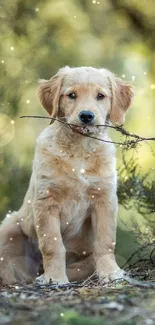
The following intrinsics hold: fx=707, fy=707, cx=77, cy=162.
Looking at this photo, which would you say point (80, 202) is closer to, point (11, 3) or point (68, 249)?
point (68, 249)

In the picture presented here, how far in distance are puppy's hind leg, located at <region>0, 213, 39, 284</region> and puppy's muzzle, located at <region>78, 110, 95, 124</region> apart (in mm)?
1139

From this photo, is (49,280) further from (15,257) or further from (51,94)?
(51,94)

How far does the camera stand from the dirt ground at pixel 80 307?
2398 mm

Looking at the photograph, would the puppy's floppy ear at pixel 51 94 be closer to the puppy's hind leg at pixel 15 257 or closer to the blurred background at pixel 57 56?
the puppy's hind leg at pixel 15 257

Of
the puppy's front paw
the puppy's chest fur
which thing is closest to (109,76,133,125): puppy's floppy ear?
the puppy's chest fur

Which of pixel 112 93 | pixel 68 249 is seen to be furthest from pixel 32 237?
pixel 112 93

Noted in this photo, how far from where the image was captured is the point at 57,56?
7.19 m

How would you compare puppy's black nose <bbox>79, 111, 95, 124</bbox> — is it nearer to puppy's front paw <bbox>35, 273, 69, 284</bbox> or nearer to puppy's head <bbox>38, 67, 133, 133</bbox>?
puppy's head <bbox>38, 67, 133, 133</bbox>

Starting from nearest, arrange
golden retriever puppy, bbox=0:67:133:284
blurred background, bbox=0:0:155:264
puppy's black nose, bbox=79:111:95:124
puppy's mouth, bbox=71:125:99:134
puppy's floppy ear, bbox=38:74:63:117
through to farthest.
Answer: puppy's black nose, bbox=79:111:95:124 < puppy's mouth, bbox=71:125:99:134 < golden retriever puppy, bbox=0:67:133:284 < puppy's floppy ear, bbox=38:74:63:117 < blurred background, bbox=0:0:155:264

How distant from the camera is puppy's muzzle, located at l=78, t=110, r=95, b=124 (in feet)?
13.1

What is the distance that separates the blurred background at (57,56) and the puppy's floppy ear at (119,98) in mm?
1670

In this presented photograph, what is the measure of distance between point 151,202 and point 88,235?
3.68 ft

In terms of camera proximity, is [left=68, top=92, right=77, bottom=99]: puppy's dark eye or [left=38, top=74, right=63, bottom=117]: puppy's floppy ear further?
[left=38, top=74, right=63, bottom=117]: puppy's floppy ear

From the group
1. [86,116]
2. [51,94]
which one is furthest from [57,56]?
[86,116]
